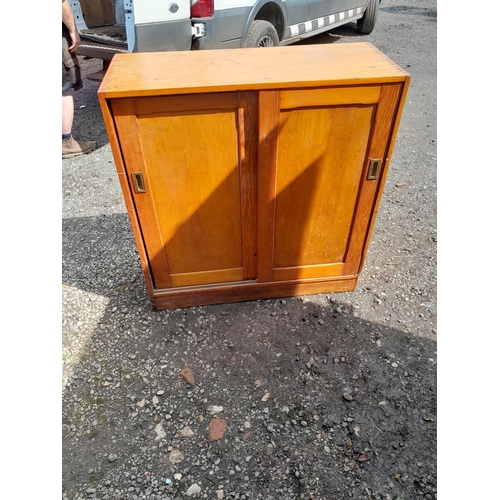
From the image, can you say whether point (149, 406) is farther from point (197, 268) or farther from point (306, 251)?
point (306, 251)

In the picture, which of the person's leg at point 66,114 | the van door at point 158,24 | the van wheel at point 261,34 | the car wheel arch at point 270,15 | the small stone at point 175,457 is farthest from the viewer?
the van wheel at point 261,34

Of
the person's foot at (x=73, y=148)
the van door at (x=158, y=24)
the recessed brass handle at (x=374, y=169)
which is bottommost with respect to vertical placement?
the person's foot at (x=73, y=148)

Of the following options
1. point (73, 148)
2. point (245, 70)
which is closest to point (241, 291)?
point (245, 70)

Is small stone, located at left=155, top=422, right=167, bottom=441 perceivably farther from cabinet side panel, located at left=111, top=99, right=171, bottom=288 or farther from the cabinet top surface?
the cabinet top surface

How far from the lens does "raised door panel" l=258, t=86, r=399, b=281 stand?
194 cm

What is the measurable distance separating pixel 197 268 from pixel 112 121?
1.01 m

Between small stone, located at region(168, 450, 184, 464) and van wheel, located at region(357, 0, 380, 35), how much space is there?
8.22m

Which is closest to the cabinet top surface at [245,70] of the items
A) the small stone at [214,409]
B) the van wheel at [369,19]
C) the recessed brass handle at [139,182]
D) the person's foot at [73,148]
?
the recessed brass handle at [139,182]

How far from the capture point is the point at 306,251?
2500mm

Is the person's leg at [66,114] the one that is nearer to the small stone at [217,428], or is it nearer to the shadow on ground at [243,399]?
the shadow on ground at [243,399]

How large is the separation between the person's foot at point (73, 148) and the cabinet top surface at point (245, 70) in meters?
2.33

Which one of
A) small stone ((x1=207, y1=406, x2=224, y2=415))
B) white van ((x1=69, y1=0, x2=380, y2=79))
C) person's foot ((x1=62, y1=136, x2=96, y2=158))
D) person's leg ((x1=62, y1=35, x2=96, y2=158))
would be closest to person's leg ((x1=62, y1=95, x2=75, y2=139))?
person's leg ((x1=62, y1=35, x2=96, y2=158))

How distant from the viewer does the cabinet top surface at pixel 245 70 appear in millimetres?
1801

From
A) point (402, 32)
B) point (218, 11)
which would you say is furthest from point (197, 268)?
point (402, 32)
